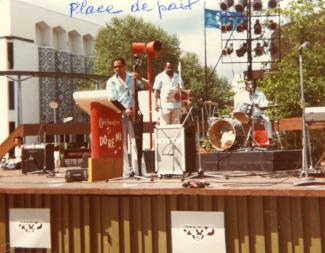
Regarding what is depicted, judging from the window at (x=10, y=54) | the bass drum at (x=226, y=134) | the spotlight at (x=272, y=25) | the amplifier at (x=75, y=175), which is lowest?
the amplifier at (x=75, y=175)

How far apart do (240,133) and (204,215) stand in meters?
Answer: 3.30

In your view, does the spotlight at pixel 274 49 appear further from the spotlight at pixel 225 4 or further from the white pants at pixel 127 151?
the white pants at pixel 127 151

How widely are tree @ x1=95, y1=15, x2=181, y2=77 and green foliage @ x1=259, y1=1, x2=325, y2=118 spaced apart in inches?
685

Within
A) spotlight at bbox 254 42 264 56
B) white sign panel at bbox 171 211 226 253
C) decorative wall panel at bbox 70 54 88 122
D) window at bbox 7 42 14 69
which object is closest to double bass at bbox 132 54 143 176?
white sign panel at bbox 171 211 226 253

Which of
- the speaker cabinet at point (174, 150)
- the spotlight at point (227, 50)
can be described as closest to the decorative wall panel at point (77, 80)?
the spotlight at point (227, 50)

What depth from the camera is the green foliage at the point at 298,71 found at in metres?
15.5

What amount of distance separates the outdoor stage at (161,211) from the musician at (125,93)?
498 millimetres

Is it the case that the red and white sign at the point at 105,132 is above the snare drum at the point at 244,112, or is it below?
Answer: below

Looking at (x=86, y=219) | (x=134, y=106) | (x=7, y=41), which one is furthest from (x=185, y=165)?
(x=7, y=41)

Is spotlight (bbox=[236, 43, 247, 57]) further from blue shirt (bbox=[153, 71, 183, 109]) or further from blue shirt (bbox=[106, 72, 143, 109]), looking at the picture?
blue shirt (bbox=[106, 72, 143, 109])

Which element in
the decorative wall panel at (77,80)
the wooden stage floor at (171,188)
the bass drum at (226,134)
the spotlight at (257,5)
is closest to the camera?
the wooden stage floor at (171,188)

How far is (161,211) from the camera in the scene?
585 cm

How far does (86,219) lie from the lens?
6215 mm

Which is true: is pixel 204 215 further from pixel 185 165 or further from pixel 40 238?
pixel 40 238
